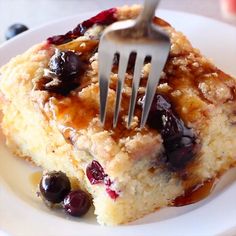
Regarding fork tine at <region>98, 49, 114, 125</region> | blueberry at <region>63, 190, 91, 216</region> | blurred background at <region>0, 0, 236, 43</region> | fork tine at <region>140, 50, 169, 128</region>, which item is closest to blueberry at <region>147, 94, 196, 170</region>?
fork tine at <region>140, 50, 169, 128</region>

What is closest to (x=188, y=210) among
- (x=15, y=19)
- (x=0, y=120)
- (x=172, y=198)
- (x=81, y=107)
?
(x=172, y=198)

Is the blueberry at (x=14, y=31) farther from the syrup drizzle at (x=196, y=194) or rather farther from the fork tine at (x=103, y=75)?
the syrup drizzle at (x=196, y=194)

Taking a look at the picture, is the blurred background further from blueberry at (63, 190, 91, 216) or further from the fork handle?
the fork handle

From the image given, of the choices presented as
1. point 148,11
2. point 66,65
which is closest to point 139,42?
point 148,11

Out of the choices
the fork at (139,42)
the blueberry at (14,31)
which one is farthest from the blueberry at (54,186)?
the blueberry at (14,31)

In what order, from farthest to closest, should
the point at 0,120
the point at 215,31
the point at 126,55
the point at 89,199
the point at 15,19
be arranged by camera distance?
the point at 15,19
the point at 215,31
the point at 0,120
the point at 89,199
the point at 126,55

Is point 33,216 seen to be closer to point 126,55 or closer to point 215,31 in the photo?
point 126,55
